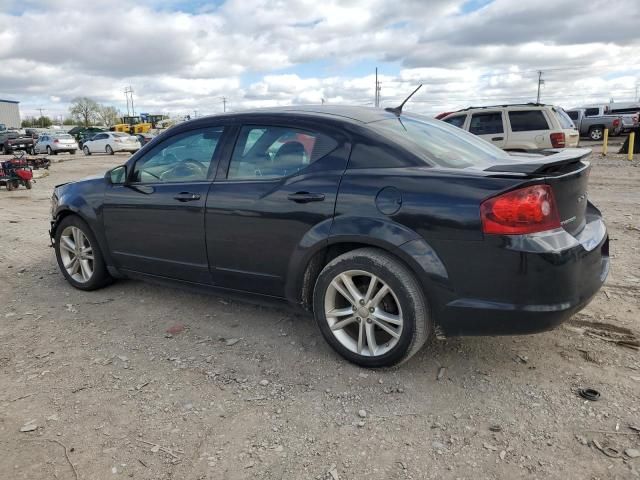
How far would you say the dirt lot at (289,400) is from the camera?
2.43 m

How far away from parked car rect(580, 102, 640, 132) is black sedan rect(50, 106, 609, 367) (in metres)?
26.0

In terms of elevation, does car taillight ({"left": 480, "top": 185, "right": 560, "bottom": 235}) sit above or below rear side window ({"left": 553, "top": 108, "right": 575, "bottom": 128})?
below

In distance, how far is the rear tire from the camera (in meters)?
28.2

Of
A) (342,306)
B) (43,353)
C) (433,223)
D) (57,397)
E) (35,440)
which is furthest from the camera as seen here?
(43,353)

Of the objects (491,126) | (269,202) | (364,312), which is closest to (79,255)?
(269,202)

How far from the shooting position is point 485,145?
3.91 meters

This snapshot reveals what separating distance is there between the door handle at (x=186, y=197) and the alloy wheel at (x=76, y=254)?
1.35 m

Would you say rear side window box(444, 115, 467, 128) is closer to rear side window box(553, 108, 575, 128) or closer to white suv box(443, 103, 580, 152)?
white suv box(443, 103, 580, 152)

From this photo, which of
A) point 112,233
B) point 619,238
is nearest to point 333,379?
point 112,233

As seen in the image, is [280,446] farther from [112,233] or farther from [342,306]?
[112,233]

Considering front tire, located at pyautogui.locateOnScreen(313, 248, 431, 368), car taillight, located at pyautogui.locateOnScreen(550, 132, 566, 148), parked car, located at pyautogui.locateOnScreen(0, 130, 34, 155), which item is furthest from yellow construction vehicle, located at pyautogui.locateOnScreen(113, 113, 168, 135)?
front tire, located at pyautogui.locateOnScreen(313, 248, 431, 368)

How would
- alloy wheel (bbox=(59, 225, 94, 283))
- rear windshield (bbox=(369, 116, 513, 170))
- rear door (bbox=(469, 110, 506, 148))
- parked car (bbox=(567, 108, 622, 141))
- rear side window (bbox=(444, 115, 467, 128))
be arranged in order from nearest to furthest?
1. rear windshield (bbox=(369, 116, 513, 170))
2. alloy wheel (bbox=(59, 225, 94, 283))
3. rear door (bbox=(469, 110, 506, 148))
4. rear side window (bbox=(444, 115, 467, 128))
5. parked car (bbox=(567, 108, 622, 141))

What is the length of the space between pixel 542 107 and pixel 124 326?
1172cm

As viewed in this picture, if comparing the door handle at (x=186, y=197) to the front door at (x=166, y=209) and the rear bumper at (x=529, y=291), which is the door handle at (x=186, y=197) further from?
the rear bumper at (x=529, y=291)
